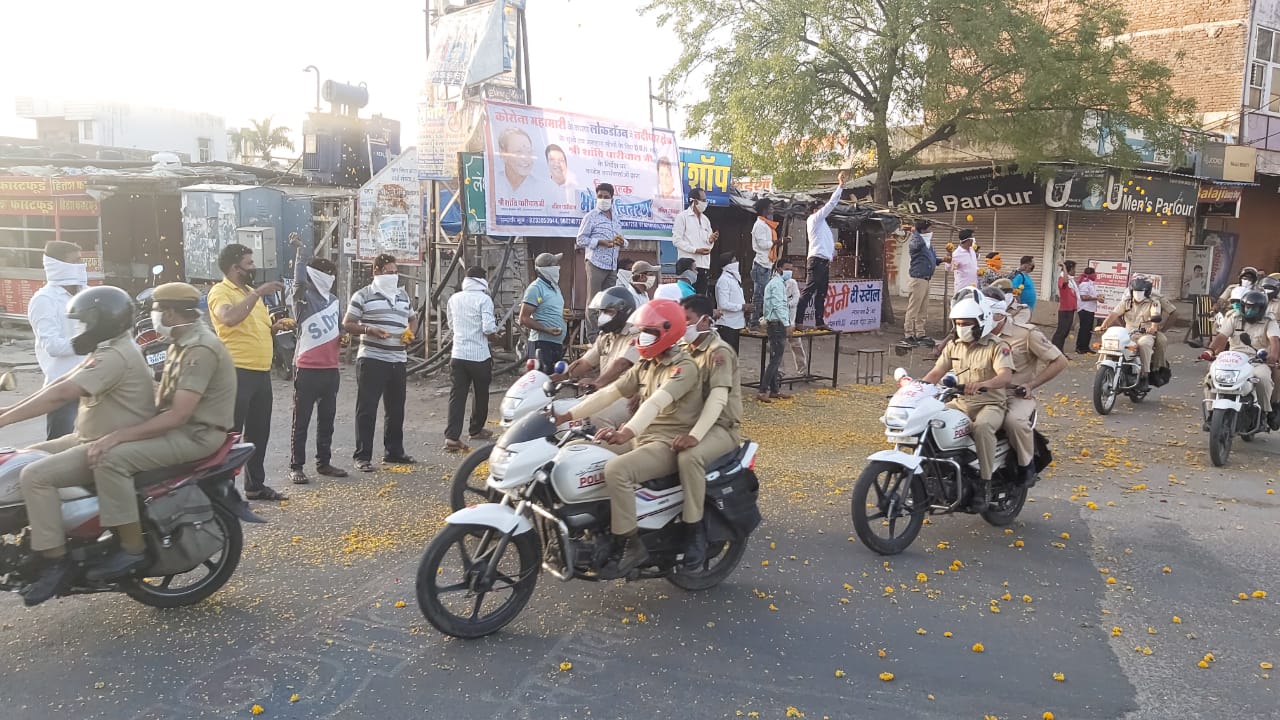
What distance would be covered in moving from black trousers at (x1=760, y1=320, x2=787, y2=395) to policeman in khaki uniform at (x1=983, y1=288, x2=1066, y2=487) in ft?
14.6

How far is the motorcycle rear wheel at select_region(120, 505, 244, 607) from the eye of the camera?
15.4 ft

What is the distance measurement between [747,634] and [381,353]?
4.52 meters

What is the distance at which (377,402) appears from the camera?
26.3 ft

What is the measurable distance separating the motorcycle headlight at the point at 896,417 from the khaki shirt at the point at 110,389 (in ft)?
14.5

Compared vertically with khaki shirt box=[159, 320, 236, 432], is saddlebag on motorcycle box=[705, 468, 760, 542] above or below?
below

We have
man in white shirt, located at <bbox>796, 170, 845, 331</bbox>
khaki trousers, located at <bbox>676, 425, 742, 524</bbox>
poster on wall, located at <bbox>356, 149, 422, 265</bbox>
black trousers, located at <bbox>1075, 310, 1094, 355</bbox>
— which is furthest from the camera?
black trousers, located at <bbox>1075, 310, 1094, 355</bbox>

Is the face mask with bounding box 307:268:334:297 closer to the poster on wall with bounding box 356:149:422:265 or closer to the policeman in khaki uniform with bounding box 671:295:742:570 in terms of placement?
the policeman in khaki uniform with bounding box 671:295:742:570

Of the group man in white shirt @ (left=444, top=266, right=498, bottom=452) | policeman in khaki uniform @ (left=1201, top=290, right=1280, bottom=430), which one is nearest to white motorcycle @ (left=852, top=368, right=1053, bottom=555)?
man in white shirt @ (left=444, top=266, right=498, bottom=452)

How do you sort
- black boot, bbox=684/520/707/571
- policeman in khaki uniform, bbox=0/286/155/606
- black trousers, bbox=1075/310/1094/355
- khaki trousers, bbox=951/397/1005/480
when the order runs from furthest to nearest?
1. black trousers, bbox=1075/310/1094/355
2. khaki trousers, bbox=951/397/1005/480
3. black boot, bbox=684/520/707/571
4. policeman in khaki uniform, bbox=0/286/155/606

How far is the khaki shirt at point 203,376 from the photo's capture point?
4.65 meters

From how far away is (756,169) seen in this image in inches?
749

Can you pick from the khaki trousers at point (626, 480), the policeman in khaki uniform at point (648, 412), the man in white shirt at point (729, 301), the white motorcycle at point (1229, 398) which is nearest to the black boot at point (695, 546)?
the policeman in khaki uniform at point (648, 412)

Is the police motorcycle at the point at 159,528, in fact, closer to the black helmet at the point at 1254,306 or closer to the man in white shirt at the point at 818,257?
the black helmet at the point at 1254,306

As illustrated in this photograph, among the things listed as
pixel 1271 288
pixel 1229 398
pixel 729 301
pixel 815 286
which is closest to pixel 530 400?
pixel 729 301
